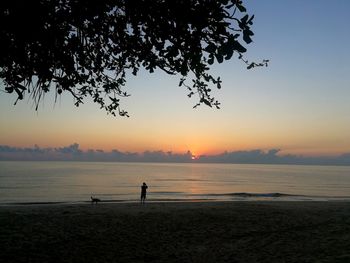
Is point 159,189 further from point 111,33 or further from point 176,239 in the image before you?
point 111,33

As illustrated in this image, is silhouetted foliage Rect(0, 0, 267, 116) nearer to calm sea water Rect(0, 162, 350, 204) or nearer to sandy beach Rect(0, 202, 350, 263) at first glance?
sandy beach Rect(0, 202, 350, 263)

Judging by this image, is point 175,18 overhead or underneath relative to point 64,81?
overhead

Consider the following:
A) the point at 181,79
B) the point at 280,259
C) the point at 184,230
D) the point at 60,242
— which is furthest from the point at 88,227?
the point at 181,79

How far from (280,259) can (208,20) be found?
7455 mm

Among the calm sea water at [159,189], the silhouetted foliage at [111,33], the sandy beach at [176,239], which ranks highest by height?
the silhouetted foliage at [111,33]

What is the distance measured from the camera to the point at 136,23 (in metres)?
7.62

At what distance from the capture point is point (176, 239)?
45.7ft

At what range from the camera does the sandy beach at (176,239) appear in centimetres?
1118

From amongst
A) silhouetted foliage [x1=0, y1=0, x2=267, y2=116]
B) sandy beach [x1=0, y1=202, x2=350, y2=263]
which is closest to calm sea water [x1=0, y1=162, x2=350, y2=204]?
sandy beach [x1=0, y1=202, x2=350, y2=263]

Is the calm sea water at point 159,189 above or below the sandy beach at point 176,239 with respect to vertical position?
below

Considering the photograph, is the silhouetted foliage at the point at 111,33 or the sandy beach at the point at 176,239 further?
the sandy beach at the point at 176,239

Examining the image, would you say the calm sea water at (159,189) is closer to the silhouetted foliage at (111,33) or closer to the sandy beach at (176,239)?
the sandy beach at (176,239)

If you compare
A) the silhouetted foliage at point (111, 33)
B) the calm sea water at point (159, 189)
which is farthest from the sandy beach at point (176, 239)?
the calm sea water at point (159, 189)

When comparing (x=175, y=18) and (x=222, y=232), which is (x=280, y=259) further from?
(x=175, y=18)
